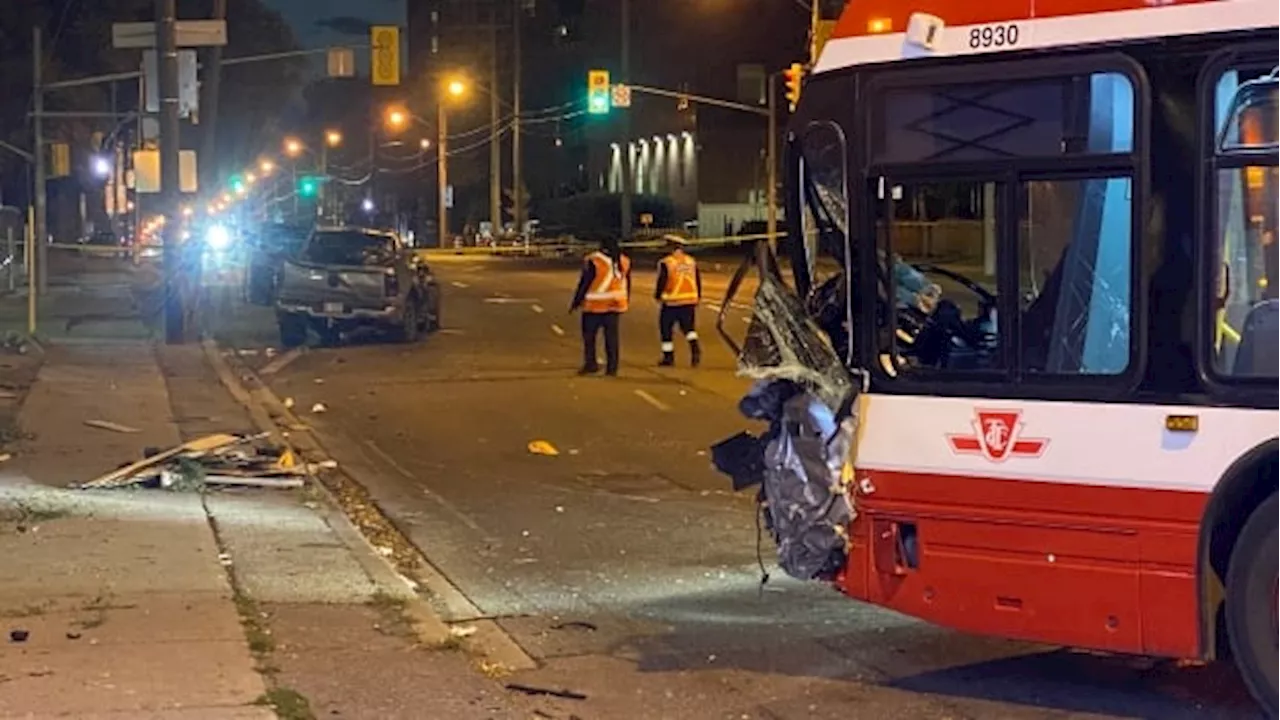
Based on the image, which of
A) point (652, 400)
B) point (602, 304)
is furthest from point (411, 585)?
point (602, 304)

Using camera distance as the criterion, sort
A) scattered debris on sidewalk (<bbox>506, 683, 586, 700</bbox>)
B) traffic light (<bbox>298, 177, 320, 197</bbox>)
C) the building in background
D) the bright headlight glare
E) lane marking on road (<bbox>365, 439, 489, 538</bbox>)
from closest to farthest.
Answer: scattered debris on sidewalk (<bbox>506, 683, 586, 700</bbox>)
lane marking on road (<bbox>365, 439, 489, 538</bbox>)
the bright headlight glare
the building in background
traffic light (<bbox>298, 177, 320, 197</bbox>)

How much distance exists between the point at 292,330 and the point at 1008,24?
22212 mm

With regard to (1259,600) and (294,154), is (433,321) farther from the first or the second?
(294,154)

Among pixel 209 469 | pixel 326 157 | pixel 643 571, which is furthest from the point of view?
pixel 326 157

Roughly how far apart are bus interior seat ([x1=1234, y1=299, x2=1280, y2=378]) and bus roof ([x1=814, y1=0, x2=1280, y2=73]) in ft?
3.30

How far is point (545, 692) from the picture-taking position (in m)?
7.75

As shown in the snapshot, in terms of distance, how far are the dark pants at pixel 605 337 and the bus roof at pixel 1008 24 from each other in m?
14.8

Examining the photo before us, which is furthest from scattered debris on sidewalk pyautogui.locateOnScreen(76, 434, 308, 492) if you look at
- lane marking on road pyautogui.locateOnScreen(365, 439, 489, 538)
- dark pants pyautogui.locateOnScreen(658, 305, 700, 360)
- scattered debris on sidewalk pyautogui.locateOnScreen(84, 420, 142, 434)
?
dark pants pyautogui.locateOnScreen(658, 305, 700, 360)

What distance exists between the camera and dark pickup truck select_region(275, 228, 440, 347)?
2756 centimetres

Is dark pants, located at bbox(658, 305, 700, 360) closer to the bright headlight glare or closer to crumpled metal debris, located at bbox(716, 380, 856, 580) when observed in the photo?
crumpled metal debris, located at bbox(716, 380, 856, 580)

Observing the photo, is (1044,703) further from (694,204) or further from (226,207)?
(226,207)

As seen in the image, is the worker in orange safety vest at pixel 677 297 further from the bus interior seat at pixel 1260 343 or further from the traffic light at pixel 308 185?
the traffic light at pixel 308 185

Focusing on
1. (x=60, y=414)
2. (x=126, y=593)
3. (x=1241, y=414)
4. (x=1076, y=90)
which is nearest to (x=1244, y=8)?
(x=1076, y=90)

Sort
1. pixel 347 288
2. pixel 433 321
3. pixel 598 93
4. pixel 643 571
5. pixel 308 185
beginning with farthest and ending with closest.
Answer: pixel 308 185, pixel 598 93, pixel 433 321, pixel 347 288, pixel 643 571
